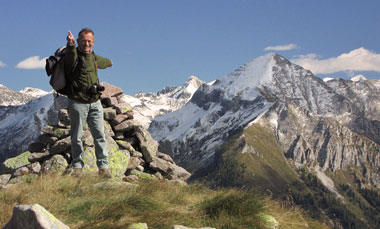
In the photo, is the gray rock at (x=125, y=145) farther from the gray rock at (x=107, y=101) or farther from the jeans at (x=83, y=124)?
the jeans at (x=83, y=124)

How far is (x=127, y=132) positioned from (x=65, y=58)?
10096 millimetres

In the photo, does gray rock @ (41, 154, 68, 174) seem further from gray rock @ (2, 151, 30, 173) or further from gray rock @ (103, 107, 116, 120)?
gray rock @ (103, 107, 116, 120)

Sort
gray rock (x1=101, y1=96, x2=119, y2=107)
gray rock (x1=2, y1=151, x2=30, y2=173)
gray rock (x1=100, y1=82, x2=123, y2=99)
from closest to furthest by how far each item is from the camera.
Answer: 1. gray rock (x1=2, y1=151, x2=30, y2=173)
2. gray rock (x1=101, y1=96, x2=119, y2=107)
3. gray rock (x1=100, y1=82, x2=123, y2=99)

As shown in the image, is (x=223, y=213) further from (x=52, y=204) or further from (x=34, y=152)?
(x=34, y=152)

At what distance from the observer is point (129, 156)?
17547 millimetres

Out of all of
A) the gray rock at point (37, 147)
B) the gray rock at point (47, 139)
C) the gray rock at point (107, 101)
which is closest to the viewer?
the gray rock at point (47, 139)

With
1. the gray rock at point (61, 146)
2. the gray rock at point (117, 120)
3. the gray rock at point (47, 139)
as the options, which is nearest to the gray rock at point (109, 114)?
the gray rock at point (117, 120)

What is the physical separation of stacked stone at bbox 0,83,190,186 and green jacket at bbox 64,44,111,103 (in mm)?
4101

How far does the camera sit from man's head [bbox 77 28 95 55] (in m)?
11.1

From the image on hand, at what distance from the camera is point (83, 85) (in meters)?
11.1

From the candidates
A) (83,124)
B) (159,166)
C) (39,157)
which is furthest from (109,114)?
(83,124)

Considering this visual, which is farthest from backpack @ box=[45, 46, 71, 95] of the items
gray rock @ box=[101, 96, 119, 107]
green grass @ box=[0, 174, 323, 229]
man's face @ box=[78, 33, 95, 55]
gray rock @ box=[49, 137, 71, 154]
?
gray rock @ box=[101, 96, 119, 107]

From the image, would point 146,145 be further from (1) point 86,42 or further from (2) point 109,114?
(1) point 86,42

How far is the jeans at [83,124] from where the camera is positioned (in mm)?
11391
